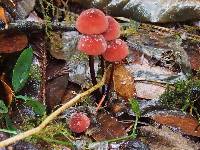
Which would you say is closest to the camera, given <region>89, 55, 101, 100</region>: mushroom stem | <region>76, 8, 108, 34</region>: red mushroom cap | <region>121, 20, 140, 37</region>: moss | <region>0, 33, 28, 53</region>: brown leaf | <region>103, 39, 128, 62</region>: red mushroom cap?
<region>76, 8, 108, 34</region>: red mushroom cap

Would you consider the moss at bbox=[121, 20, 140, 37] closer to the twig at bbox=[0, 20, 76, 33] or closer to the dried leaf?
the twig at bbox=[0, 20, 76, 33]

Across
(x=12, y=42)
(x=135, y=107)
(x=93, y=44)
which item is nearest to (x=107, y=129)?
(x=135, y=107)

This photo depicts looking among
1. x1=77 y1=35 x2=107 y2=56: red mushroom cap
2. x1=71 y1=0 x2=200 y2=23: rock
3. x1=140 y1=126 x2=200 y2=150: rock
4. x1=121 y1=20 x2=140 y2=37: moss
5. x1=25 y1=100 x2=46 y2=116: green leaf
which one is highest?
x1=77 y1=35 x2=107 y2=56: red mushroom cap

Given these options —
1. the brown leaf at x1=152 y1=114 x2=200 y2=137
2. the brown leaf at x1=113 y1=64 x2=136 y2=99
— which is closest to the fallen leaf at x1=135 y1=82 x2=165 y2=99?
the brown leaf at x1=113 y1=64 x2=136 y2=99

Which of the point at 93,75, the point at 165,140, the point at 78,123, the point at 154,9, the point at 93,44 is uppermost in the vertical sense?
the point at 93,44

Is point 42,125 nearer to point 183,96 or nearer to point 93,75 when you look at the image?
point 93,75

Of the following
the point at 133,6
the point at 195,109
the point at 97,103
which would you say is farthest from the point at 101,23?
the point at 133,6

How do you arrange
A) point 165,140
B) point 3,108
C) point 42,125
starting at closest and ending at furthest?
point 42,125 < point 3,108 < point 165,140

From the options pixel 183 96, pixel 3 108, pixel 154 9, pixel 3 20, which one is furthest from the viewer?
pixel 154 9
